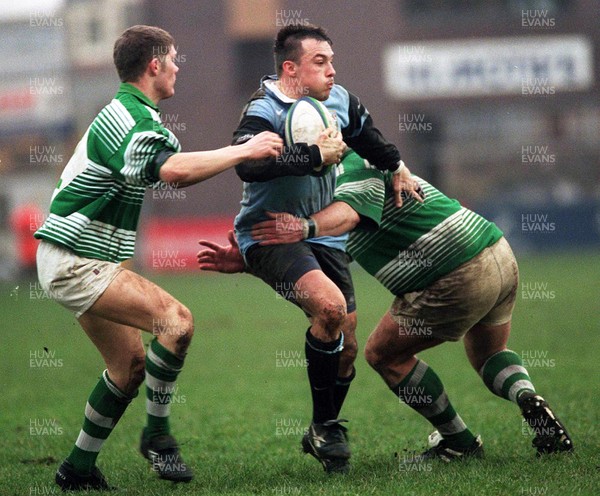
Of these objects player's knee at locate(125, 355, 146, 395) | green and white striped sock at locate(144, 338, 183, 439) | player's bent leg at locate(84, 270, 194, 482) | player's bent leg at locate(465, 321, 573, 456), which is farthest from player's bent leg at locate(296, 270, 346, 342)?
player's bent leg at locate(465, 321, 573, 456)

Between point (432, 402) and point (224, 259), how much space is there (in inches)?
58.0

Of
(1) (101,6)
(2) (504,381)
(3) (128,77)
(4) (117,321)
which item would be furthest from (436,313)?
(1) (101,6)

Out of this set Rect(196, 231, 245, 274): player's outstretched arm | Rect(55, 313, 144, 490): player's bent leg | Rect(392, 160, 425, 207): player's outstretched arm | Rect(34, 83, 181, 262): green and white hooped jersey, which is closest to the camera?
Rect(34, 83, 181, 262): green and white hooped jersey

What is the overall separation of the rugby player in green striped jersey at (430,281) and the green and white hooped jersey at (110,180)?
2.17ft

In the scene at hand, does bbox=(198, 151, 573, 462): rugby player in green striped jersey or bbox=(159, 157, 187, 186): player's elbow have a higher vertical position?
bbox=(159, 157, 187, 186): player's elbow

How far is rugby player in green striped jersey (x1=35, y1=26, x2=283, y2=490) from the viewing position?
5305 mm

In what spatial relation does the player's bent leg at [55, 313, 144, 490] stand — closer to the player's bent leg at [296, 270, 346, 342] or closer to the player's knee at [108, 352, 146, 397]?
the player's knee at [108, 352, 146, 397]

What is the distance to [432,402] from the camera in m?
5.97

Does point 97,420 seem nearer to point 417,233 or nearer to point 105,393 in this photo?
point 105,393

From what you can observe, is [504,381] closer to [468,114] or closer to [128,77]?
[128,77]

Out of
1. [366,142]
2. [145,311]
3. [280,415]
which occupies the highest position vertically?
[366,142]

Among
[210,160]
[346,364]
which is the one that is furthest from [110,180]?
[346,364]

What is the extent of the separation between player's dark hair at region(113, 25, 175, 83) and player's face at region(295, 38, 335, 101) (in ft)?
2.42

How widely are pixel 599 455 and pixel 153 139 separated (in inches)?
119
